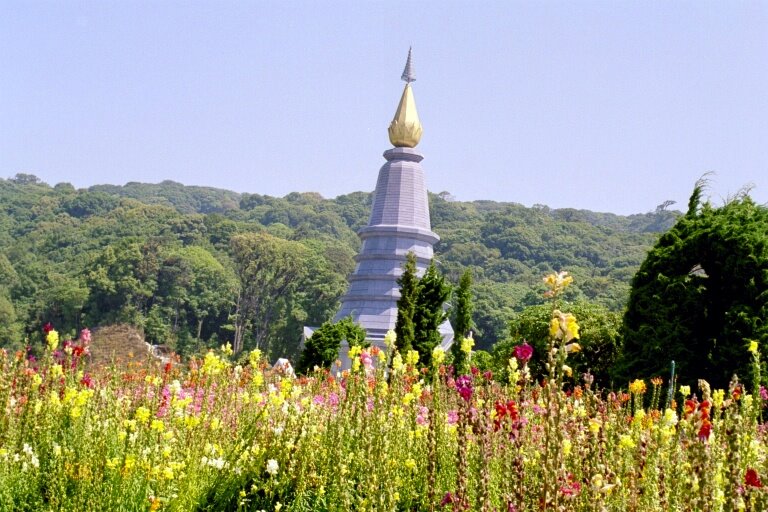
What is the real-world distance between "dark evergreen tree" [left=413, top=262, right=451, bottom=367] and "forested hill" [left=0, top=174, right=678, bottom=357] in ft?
87.7

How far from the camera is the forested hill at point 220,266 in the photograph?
5516 cm

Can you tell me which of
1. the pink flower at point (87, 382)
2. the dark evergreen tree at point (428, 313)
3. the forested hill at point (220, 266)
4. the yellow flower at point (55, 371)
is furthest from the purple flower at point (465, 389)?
the forested hill at point (220, 266)

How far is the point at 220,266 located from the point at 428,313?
44414 millimetres

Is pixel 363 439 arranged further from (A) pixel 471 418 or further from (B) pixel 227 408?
(B) pixel 227 408

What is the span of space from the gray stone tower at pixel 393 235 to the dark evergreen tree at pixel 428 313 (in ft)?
36.3

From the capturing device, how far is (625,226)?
12606 cm

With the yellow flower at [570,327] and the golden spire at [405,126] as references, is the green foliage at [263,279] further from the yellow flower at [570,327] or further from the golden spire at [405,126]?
the yellow flower at [570,327]

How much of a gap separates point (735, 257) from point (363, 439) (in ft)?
42.8

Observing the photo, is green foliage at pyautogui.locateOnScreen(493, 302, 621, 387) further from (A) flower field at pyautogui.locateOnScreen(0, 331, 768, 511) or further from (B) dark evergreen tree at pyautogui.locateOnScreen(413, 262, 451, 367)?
(A) flower field at pyautogui.locateOnScreen(0, 331, 768, 511)

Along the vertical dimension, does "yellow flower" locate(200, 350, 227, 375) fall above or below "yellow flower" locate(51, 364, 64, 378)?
above

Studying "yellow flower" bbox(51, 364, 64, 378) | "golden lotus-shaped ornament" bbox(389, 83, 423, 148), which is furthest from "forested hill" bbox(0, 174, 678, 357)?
"yellow flower" bbox(51, 364, 64, 378)

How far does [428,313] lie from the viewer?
21.6 metres

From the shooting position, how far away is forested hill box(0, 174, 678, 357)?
55156 millimetres

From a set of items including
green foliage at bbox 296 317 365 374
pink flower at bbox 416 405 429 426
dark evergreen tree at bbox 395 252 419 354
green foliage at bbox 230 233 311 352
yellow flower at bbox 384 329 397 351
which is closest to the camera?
yellow flower at bbox 384 329 397 351
